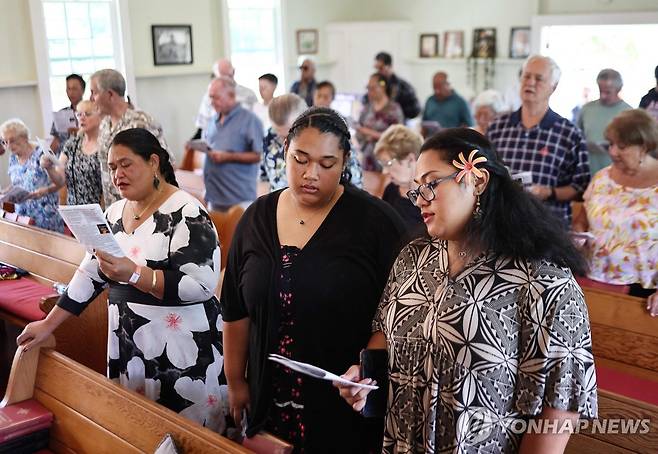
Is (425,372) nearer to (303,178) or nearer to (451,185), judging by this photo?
(451,185)

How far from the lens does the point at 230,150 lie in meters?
4.94

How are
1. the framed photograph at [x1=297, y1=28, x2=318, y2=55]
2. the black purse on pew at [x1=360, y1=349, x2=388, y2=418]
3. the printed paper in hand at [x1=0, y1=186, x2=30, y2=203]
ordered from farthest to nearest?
1. the framed photograph at [x1=297, y1=28, x2=318, y2=55]
2. the printed paper in hand at [x1=0, y1=186, x2=30, y2=203]
3. the black purse on pew at [x1=360, y1=349, x2=388, y2=418]

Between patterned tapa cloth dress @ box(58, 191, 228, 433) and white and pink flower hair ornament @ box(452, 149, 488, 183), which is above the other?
white and pink flower hair ornament @ box(452, 149, 488, 183)

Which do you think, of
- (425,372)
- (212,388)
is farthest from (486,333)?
(212,388)

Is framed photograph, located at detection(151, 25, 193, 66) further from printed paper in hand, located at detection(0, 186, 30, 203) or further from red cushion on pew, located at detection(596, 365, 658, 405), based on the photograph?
red cushion on pew, located at detection(596, 365, 658, 405)

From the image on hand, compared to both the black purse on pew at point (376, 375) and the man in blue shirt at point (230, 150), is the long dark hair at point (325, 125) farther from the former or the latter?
the man in blue shirt at point (230, 150)

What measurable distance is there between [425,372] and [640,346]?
4.84 feet

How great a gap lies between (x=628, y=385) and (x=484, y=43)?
26.2 ft

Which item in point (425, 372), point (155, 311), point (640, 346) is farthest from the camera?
point (640, 346)

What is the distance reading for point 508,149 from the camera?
3596 millimetres

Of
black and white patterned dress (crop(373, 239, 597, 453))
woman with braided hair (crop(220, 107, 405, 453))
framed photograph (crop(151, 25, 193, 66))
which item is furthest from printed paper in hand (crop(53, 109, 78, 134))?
black and white patterned dress (crop(373, 239, 597, 453))

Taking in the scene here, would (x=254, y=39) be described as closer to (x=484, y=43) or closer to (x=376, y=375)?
(x=484, y=43)

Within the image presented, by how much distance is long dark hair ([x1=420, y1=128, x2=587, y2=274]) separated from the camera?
4.88 feet

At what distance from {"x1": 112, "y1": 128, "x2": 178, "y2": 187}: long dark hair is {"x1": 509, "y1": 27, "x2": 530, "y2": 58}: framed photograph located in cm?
791
